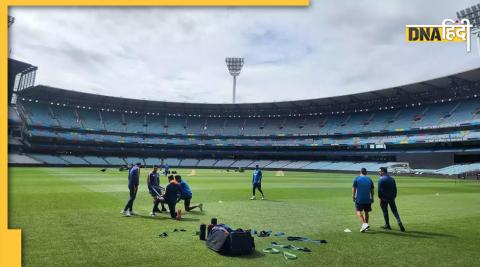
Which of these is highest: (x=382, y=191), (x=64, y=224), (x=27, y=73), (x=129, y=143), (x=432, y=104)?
(x=27, y=73)

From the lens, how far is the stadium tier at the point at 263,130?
66.4 meters

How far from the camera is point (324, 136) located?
290 ft

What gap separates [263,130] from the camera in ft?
332

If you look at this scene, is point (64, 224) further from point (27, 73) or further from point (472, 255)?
point (27, 73)

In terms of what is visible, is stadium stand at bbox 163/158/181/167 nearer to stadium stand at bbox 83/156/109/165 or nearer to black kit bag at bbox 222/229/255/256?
stadium stand at bbox 83/156/109/165

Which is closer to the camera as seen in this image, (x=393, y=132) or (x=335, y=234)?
(x=335, y=234)

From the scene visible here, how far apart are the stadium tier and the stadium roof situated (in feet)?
0.72

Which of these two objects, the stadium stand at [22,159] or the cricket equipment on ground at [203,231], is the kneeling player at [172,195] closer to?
the cricket equipment on ground at [203,231]

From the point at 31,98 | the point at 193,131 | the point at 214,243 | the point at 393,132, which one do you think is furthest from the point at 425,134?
the point at 31,98

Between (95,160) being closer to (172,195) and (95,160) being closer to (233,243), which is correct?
(172,195)

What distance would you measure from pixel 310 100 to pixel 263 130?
18973mm

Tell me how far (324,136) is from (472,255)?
81.7 m

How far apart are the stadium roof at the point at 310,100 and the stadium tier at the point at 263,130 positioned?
0.22 m

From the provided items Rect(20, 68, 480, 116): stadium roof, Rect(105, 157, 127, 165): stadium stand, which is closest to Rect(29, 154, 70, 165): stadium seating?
Rect(105, 157, 127, 165): stadium stand
